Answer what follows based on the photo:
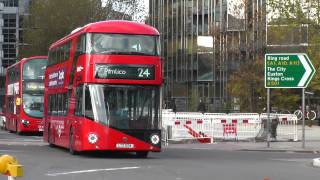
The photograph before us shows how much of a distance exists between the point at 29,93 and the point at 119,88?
17.7 m

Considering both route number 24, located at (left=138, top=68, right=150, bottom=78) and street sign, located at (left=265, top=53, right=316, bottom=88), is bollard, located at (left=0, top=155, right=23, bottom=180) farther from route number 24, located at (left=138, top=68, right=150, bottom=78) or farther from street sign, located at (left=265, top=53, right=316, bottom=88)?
street sign, located at (left=265, top=53, right=316, bottom=88)

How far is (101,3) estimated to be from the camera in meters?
62.5

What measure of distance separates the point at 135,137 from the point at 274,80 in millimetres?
10040

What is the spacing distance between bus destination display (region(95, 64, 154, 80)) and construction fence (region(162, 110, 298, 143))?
1069 cm

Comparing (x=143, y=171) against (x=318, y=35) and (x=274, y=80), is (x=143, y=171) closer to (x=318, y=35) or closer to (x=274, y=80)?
(x=274, y=80)

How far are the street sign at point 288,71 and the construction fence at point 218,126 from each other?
397cm

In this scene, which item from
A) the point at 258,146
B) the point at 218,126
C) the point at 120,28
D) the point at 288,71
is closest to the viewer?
the point at 120,28

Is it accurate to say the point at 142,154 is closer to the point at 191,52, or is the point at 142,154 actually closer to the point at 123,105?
the point at 123,105

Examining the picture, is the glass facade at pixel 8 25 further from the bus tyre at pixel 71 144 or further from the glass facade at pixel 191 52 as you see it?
the bus tyre at pixel 71 144

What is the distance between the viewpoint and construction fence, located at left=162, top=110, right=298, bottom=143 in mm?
32406

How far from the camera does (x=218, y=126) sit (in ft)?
109

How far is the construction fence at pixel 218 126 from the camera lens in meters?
32.4

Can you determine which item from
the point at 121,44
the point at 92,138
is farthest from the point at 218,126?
the point at 92,138

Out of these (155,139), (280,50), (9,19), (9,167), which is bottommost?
(155,139)
